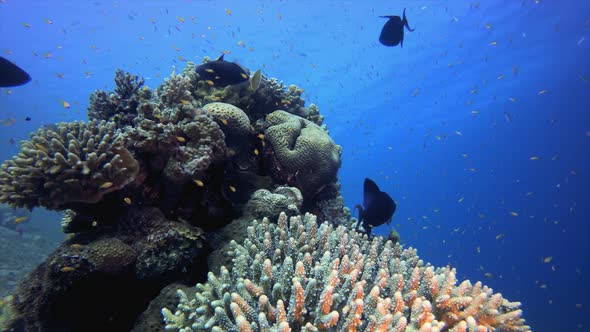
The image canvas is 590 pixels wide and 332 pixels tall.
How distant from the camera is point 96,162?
348 centimetres

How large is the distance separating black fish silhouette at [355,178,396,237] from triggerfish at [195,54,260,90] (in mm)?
2985

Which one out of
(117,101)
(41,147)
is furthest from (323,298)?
(117,101)

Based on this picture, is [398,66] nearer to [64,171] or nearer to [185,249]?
[185,249]

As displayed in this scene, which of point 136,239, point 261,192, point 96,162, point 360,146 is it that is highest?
point 360,146

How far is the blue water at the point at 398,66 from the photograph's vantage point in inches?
978

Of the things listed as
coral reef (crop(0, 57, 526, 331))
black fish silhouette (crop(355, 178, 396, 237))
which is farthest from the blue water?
coral reef (crop(0, 57, 526, 331))

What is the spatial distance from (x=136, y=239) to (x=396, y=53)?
31583mm

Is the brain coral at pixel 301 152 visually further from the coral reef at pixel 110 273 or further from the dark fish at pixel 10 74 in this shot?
the dark fish at pixel 10 74

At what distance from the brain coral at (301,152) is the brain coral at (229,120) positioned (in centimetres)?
63

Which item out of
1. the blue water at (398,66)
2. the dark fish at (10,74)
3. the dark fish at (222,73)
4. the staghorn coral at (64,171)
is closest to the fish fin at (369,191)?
the dark fish at (222,73)

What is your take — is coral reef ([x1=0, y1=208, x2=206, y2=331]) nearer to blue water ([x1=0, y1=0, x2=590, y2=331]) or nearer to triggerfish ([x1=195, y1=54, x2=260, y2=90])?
triggerfish ([x1=195, y1=54, x2=260, y2=90])

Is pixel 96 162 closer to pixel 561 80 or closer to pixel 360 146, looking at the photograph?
pixel 561 80

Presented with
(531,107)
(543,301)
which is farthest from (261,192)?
(531,107)

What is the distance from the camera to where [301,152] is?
210 inches
